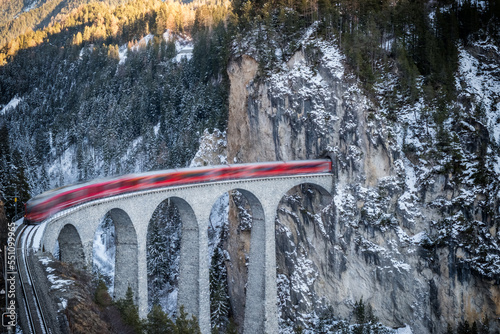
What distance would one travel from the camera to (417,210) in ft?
128

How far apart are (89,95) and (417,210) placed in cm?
7042

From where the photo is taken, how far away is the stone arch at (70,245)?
90.0 ft

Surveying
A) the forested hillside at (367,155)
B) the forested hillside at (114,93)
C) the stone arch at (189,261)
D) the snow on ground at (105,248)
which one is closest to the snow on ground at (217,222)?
the forested hillside at (367,155)

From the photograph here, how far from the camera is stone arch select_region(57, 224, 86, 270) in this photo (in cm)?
2744

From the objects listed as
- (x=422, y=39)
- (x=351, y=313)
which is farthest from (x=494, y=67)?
(x=351, y=313)

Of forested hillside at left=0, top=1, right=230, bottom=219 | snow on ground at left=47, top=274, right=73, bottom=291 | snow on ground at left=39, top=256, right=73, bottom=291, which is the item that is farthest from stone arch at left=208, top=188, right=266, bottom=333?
snow on ground at left=47, top=274, right=73, bottom=291

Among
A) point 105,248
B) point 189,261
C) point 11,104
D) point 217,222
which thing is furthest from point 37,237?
point 11,104

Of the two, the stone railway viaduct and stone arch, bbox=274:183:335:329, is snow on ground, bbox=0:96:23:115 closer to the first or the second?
the stone railway viaduct

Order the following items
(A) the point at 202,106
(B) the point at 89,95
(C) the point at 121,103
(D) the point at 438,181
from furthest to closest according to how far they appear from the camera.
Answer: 1. (B) the point at 89,95
2. (C) the point at 121,103
3. (A) the point at 202,106
4. (D) the point at 438,181

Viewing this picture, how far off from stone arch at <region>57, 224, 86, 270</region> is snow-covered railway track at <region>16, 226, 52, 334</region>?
15.8 feet

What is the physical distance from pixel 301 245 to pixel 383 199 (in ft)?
31.5

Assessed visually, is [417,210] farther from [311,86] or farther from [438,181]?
[311,86]

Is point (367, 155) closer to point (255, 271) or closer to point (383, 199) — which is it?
point (383, 199)

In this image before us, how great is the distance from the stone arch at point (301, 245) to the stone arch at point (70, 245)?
22642 millimetres
